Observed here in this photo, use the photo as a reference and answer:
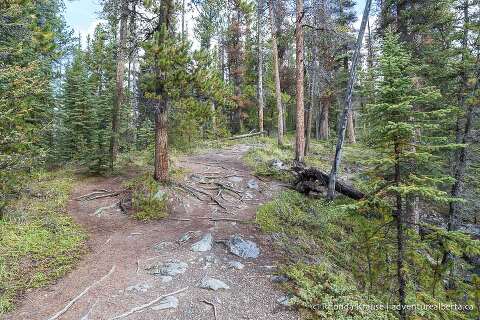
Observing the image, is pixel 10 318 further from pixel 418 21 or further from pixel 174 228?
pixel 418 21

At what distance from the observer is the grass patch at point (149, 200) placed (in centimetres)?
852

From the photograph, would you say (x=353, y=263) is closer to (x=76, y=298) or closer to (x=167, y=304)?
(x=167, y=304)

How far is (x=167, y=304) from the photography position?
4.73m

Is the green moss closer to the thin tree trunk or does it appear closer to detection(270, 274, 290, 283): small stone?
detection(270, 274, 290, 283): small stone

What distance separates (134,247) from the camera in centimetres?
676

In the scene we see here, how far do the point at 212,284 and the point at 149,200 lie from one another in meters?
4.39

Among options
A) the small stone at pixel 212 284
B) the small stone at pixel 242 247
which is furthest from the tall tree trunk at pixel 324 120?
the small stone at pixel 212 284

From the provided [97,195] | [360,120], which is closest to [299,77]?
[360,120]

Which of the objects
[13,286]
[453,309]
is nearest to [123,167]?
[13,286]

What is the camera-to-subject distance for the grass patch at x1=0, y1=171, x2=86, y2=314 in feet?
17.5

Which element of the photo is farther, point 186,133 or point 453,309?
point 186,133

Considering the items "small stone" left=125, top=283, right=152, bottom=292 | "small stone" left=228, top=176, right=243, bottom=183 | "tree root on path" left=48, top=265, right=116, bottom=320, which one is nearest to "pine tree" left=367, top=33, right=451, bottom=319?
"small stone" left=125, top=283, right=152, bottom=292

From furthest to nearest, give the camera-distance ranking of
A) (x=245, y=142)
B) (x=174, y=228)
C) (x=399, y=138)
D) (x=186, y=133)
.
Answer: (x=245, y=142) → (x=186, y=133) → (x=174, y=228) → (x=399, y=138)

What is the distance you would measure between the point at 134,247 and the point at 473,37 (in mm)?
11457
